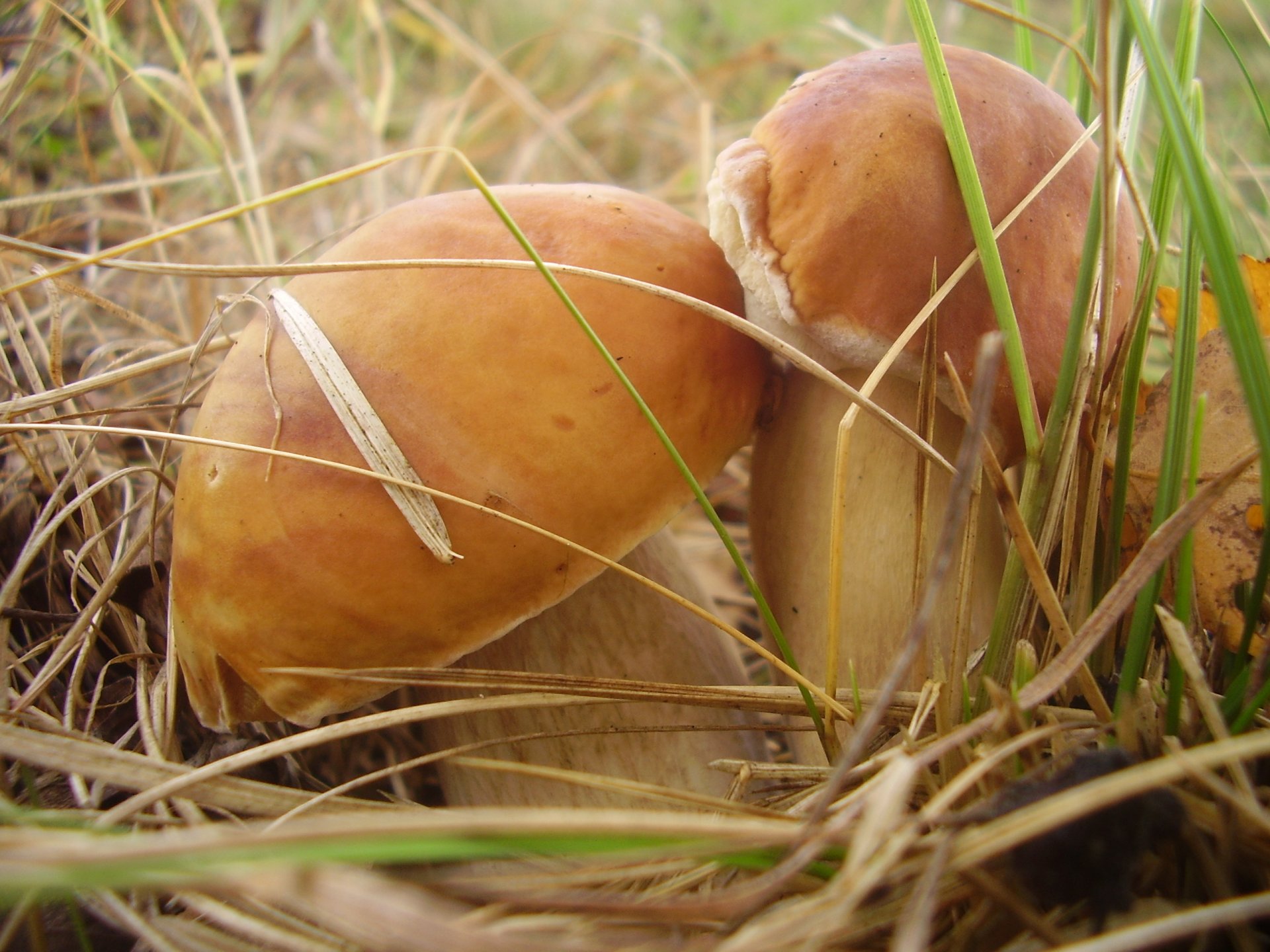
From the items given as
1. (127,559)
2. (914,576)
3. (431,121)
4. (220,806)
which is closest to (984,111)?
(914,576)

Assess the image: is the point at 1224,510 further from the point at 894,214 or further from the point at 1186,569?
the point at 894,214

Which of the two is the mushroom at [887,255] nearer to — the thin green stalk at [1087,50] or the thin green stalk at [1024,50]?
the thin green stalk at [1087,50]

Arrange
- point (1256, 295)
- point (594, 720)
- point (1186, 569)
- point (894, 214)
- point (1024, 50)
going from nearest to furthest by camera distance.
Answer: point (1186, 569), point (894, 214), point (1256, 295), point (594, 720), point (1024, 50)

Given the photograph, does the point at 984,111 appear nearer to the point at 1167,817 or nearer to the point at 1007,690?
the point at 1007,690

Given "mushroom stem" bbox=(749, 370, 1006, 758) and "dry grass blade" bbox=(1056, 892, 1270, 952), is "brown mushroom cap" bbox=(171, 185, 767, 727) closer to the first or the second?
"mushroom stem" bbox=(749, 370, 1006, 758)

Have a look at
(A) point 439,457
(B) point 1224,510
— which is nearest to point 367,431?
(A) point 439,457

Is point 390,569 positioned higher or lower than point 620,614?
higher
